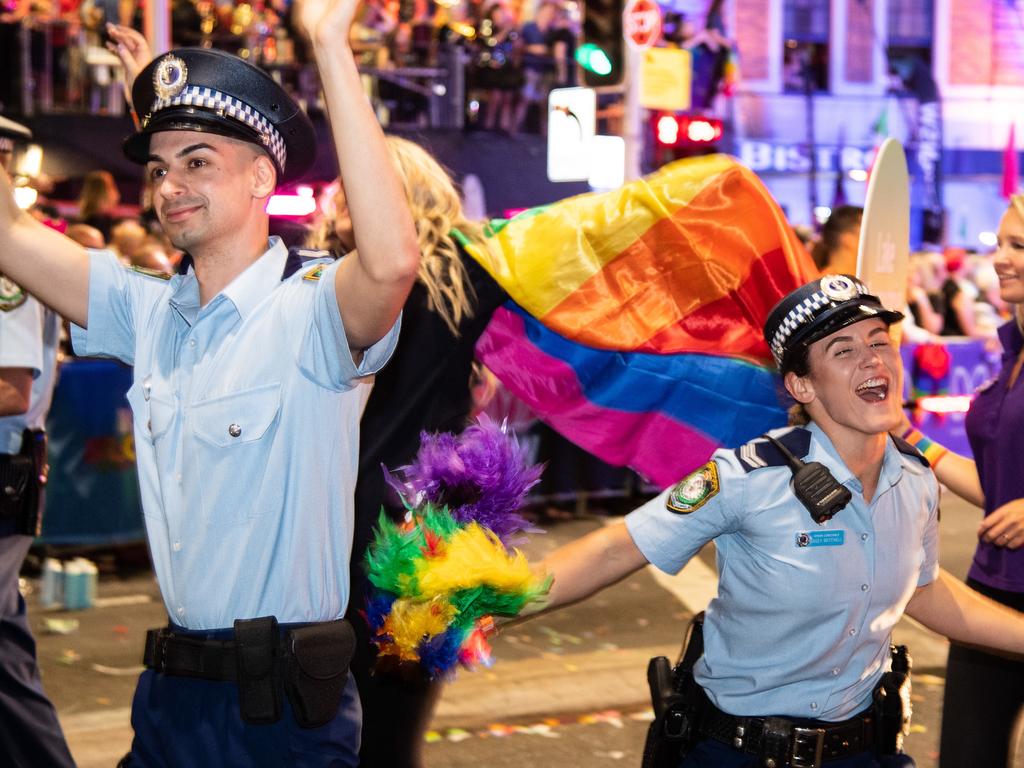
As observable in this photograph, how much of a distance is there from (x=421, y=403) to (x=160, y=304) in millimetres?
→ 1170

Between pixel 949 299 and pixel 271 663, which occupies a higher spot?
pixel 271 663

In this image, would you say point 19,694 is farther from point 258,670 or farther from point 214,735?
point 258,670

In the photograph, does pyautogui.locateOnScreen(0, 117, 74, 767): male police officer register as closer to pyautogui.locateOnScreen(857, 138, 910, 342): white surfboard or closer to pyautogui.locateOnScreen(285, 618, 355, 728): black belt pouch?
pyautogui.locateOnScreen(285, 618, 355, 728): black belt pouch

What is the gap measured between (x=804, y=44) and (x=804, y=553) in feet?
103

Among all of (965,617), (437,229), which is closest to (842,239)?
(437,229)

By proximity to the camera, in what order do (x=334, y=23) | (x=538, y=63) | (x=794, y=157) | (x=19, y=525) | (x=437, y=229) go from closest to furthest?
1. (x=334, y=23)
2. (x=437, y=229)
3. (x=19, y=525)
4. (x=538, y=63)
5. (x=794, y=157)

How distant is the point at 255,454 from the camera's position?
2779 millimetres

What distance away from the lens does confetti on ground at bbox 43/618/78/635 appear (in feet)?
24.5

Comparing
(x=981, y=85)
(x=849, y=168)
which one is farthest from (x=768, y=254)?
(x=981, y=85)

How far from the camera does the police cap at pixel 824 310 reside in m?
3.39

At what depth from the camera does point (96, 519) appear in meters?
8.98

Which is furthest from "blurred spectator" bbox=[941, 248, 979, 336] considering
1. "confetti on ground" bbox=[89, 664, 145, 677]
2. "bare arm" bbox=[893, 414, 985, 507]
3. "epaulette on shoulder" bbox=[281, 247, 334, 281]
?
"epaulette on shoulder" bbox=[281, 247, 334, 281]

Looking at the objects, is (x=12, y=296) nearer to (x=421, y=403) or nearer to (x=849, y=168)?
(x=421, y=403)

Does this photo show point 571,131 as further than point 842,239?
Yes
